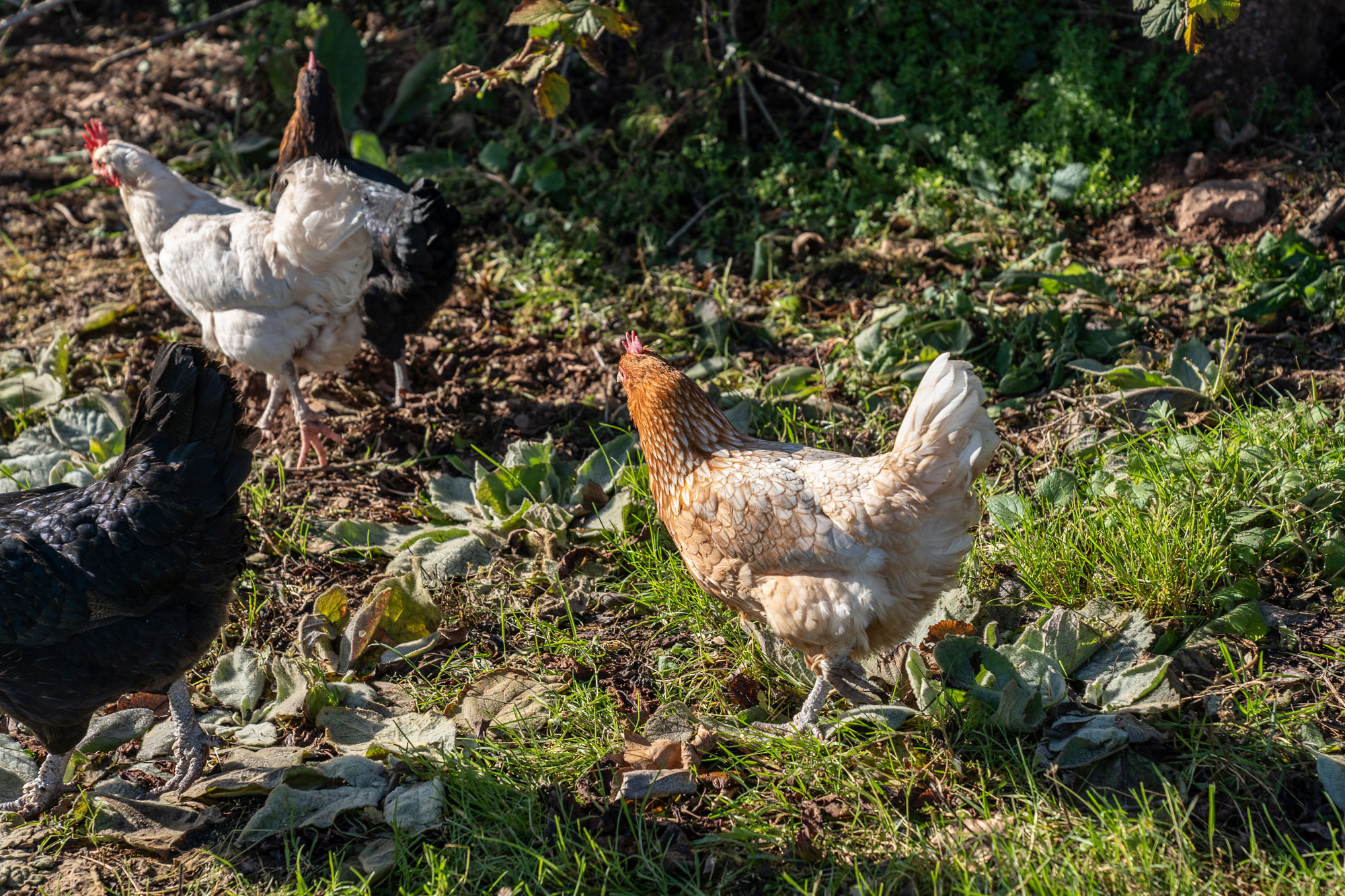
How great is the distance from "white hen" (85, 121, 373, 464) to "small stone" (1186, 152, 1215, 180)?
13.9ft

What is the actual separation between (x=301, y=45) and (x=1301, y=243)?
6351mm

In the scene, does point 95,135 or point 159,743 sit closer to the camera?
point 159,743

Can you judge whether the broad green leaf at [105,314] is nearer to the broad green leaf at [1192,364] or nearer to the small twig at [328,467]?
the small twig at [328,467]

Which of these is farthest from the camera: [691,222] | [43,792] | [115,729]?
[691,222]

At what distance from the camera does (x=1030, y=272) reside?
15.0 feet

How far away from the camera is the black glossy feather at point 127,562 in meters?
2.82

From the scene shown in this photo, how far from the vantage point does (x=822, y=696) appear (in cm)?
289

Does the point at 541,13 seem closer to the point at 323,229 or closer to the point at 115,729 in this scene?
the point at 323,229

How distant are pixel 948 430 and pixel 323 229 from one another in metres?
2.90

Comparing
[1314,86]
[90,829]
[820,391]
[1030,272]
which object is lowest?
[90,829]

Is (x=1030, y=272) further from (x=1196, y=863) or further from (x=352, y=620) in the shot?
(x=352, y=620)

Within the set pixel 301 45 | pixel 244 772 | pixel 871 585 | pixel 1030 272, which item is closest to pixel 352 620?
pixel 244 772

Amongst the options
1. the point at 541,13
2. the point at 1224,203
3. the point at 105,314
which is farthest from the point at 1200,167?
the point at 105,314

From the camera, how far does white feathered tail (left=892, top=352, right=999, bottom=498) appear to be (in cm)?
257
